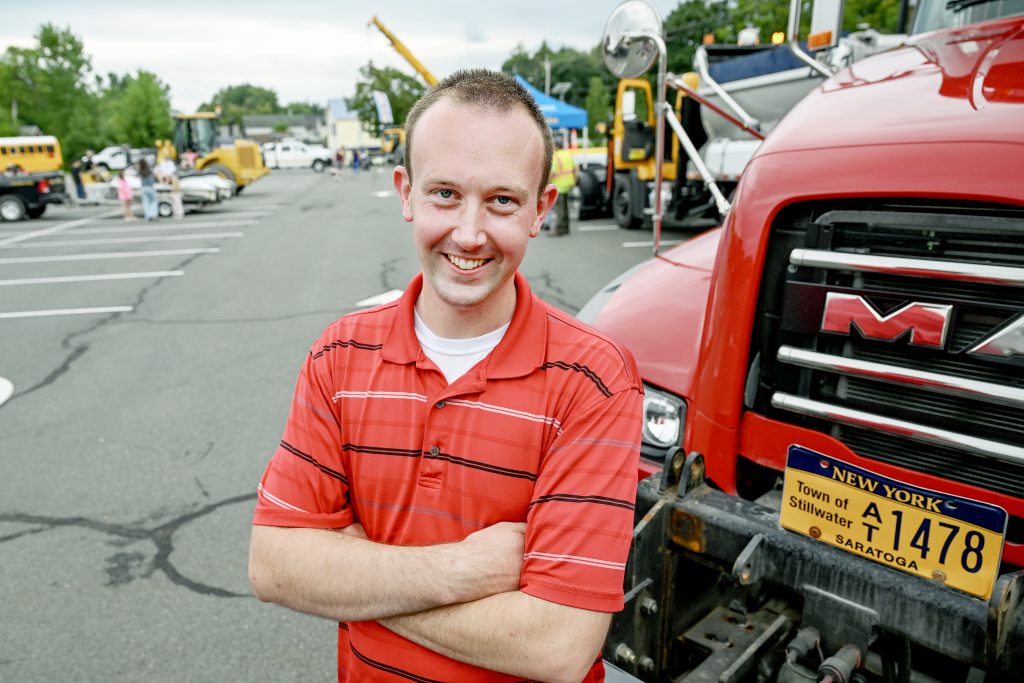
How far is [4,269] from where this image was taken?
40.5ft

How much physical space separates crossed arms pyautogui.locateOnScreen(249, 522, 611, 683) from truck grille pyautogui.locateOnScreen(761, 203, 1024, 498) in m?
0.99

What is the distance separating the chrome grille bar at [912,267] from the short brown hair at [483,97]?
0.80 meters

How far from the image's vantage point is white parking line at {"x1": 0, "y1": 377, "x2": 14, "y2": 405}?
605 cm

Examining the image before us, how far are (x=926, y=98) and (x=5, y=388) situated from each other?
6873 millimetres

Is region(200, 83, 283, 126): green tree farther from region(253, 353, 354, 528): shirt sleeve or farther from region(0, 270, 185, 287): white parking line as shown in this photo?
region(253, 353, 354, 528): shirt sleeve

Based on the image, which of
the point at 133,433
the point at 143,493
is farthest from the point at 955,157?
the point at 133,433

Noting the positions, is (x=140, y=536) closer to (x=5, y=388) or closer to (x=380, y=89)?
(x=5, y=388)

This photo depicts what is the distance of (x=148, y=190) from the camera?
1870cm

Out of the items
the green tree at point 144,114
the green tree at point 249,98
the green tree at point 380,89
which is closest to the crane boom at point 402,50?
the green tree at point 144,114

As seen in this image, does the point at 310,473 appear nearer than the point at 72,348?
Yes

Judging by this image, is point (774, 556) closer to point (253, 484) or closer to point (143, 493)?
point (253, 484)

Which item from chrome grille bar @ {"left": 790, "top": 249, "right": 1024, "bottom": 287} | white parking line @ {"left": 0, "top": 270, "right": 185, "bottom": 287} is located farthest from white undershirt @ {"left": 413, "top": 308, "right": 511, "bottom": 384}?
white parking line @ {"left": 0, "top": 270, "right": 185, "bottom": 287}

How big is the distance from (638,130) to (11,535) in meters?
10.0

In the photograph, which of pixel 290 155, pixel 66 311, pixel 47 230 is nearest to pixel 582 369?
pixel 66 311
